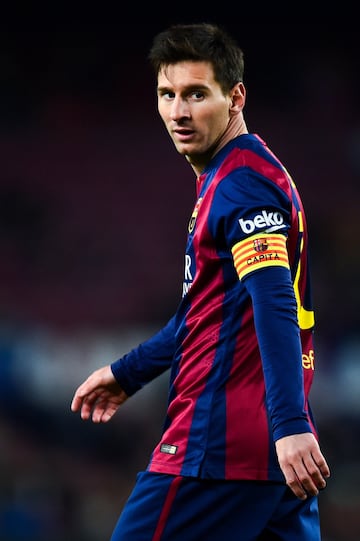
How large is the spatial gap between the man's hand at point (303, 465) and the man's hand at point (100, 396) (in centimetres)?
99

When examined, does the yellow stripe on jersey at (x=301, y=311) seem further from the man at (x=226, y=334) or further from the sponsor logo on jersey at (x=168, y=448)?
the sponsor logo on jersey at (x=168, y=448)

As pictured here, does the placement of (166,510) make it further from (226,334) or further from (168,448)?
(226,334)

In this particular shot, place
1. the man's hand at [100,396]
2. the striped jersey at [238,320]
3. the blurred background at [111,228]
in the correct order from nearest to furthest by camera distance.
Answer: the striped jersey at [238,320] < the man's hand at [100,396] < the blurred background at [111,228]

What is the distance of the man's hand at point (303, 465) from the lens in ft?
6.29

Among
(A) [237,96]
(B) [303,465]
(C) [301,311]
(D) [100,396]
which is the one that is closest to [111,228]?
(D) [100,396]

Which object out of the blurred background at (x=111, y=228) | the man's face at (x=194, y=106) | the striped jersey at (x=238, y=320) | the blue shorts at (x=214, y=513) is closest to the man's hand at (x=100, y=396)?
the striped jersey at (x=238, y=320)

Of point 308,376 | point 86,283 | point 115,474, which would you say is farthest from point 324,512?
point 308,376

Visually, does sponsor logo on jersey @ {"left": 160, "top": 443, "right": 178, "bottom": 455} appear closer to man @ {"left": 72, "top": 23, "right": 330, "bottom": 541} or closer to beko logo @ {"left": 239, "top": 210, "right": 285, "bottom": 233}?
man @ {"left": 72, "top": 23, "right": 330, "bottom": 541}

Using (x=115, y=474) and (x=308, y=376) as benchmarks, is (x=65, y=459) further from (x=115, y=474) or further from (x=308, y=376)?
(x=308, y=376)

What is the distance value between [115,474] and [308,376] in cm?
601

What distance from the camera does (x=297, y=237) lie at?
91.1 inches

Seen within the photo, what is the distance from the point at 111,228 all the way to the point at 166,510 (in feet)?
24.2

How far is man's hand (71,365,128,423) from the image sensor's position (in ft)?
9.32

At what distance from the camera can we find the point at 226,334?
7.39 ft
